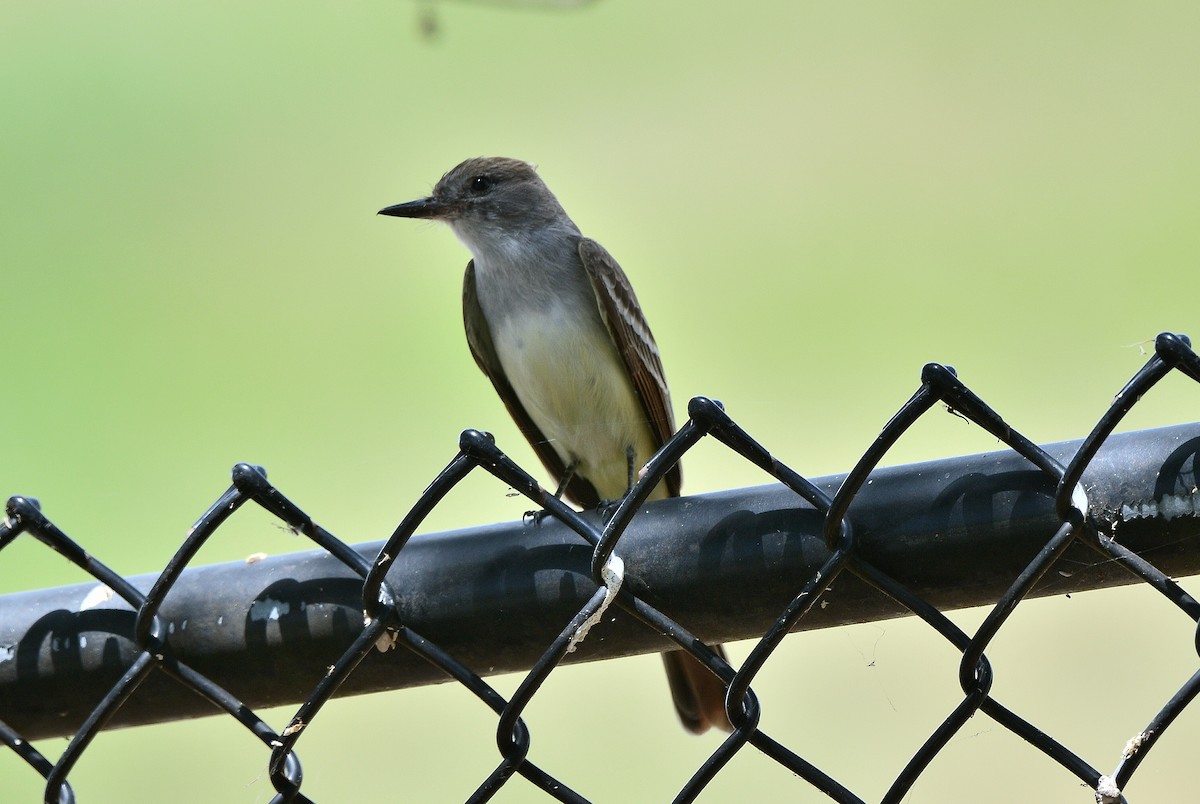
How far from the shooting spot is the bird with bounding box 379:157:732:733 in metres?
4.22

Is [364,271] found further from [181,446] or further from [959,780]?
[959,780]

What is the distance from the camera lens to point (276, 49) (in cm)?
719

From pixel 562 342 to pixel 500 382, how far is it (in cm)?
42

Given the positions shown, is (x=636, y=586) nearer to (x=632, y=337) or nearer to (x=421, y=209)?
(x=632, y=337)

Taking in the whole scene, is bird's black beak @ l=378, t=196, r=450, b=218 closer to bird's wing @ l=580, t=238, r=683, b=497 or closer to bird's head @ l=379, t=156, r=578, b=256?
bird's head @ l=379, t=156, r=578, b=256

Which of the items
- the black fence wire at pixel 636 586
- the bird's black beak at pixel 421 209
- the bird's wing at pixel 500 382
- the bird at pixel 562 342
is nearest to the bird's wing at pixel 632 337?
the bird at pixel 562 342

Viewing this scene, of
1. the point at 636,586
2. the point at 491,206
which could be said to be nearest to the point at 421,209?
the point at 491,206

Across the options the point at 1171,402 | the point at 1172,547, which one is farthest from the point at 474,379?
the point at 1172,547

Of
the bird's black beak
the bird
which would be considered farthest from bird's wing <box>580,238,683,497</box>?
the bird's black beak

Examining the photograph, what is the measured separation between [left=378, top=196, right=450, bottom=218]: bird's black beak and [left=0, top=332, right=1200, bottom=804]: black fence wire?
281 centimetres

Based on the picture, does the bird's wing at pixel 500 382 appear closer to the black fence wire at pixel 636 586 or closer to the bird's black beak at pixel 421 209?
the bird's black beak at pixel 421 209

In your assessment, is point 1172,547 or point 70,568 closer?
point 1172,547

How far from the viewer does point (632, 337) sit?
4.15m

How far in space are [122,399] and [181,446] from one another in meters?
0.43
